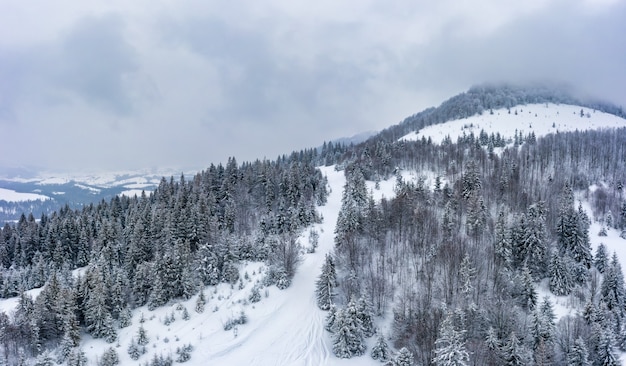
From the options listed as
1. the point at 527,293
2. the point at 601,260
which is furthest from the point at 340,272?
the point at 601,260

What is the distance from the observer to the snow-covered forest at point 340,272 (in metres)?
42.3

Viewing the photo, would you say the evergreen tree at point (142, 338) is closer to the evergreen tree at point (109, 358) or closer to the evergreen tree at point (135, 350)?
the evergreen tree at point (135, 350)

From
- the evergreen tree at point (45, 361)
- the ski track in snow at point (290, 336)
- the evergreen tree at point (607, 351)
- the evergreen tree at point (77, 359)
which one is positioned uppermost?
the evergreen tree at point (45, 361)

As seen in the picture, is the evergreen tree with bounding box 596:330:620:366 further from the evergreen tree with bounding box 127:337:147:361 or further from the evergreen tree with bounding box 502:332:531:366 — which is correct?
the evergreen tree with bounding box 127:337:147:361

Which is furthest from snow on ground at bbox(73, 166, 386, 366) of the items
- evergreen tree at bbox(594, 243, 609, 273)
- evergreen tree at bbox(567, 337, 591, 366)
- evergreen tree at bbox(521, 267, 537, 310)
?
evergreen tree at bbox(594, 243, 609, 273)

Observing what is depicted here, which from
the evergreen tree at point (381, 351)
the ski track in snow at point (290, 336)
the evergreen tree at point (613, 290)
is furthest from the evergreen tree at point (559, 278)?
the ski track in snow at point (290, 336)

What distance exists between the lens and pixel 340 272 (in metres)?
57.5

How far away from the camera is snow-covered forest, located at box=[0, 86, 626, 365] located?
139ft

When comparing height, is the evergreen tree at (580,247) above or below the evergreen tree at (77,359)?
above

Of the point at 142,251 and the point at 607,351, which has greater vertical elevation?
the point at 142,251

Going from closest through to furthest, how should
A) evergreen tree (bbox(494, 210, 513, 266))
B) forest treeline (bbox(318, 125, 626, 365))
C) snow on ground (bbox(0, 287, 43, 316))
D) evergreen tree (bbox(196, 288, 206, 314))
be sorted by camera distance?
forest treeline (bbox(318, 125, 626, 365)) → evergreen tree (bbox(196, 288, 206, 314)) → snow on ground (bbox(0, 287, 43, 316)) → evergreen tree (bbox(494, 210, 513, 266))

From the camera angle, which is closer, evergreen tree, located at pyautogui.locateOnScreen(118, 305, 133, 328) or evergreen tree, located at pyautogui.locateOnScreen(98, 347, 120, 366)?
evergreen tree, located at pyautogui.locateOnScreen(98, 347, 120, 366)

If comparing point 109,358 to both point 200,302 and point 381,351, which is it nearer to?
point 200,302

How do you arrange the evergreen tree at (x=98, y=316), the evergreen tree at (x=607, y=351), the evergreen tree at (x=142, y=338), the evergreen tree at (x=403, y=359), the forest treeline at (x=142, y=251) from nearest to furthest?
1. the evergreen tree at (x=403, y=359)
2. the evergreen tree at (x=607, y=351)
3. the evergreen tree at (x=142, y=338)
4. the evergreen tree at (x=98, y=316)
5. the forest treeline at (x=142, y=251)
